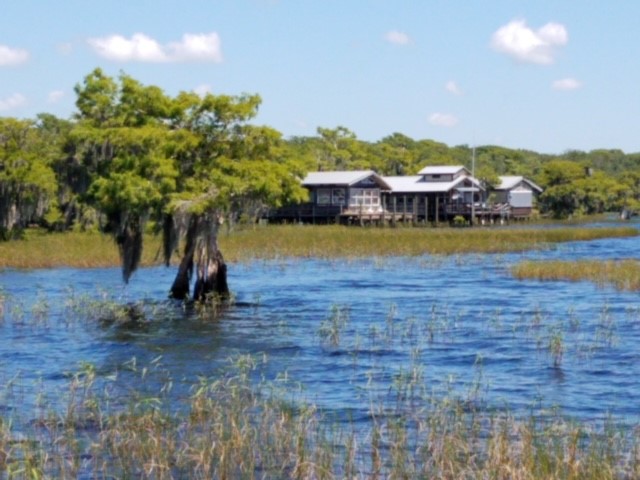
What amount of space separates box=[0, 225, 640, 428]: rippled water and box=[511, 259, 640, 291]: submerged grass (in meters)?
0.96

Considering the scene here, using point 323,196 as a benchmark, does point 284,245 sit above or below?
below

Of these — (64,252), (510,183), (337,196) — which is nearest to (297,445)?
(64,252)

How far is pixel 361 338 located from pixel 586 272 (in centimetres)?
1672

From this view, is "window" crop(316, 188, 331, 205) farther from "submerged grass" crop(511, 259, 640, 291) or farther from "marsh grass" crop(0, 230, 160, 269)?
"submerged grass" crop(511, 259, 640, 291)

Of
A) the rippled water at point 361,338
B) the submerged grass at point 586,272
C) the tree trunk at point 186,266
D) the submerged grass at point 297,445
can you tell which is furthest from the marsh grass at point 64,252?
the submerged grass at point 297,445

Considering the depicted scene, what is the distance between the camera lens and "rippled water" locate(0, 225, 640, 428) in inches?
728

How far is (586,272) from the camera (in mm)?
38906

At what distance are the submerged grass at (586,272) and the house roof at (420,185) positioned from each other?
5331 centimetres

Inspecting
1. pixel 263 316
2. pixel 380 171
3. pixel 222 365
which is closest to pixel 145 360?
pixel 222 365

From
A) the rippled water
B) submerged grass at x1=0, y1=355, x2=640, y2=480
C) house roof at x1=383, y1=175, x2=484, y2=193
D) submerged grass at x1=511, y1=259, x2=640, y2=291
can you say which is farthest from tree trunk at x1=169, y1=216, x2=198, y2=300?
house roof at x1=383, y1=175, x2=484, y2=193

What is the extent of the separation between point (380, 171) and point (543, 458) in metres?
105

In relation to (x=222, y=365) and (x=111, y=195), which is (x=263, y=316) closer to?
(x=111, y=195)

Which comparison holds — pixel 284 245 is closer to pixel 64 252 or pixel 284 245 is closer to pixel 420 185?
pixel 64 252

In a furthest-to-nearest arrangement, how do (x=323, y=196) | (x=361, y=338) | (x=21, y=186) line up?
(x=323, y=196), (x=21, y=186), (x=361, y=338)
